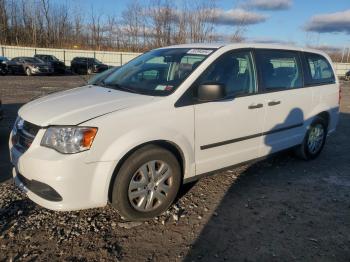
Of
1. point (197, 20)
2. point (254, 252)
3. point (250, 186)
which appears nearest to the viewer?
point (254, 252)

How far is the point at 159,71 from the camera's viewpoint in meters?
4.14

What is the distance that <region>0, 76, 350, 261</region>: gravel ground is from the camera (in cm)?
302

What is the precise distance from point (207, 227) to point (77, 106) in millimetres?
1764

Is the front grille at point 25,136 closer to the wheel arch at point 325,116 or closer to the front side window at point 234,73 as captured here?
the front side window at point 234,73

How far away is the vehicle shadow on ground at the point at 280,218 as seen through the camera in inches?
122

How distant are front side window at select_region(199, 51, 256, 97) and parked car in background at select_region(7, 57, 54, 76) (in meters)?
24.1

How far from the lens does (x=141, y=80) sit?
4090 millimetres

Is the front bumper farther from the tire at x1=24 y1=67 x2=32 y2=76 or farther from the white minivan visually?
the tire at x1=24 y1=67 x2=32 y2=76

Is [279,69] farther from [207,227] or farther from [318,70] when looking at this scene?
[207,227]

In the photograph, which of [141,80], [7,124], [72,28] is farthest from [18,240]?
[72,28]

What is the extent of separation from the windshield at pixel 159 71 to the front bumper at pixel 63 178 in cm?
106

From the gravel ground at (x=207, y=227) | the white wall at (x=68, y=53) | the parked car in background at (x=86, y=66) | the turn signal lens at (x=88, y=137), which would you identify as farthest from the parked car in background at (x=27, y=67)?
the turn signal lens at (x=88, y=137)

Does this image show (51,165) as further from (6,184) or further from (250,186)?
(250,186)

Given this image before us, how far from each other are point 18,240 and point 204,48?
9.41 ft
